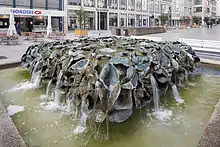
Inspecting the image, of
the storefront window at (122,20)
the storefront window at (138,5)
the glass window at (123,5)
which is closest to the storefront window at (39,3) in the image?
the glass window at (123,5)

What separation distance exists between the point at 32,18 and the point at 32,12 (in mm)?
1261

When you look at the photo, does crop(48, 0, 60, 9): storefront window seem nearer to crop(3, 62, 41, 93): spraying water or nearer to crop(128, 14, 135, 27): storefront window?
crop(128, 14, 135, 27): storefront window

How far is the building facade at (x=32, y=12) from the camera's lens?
29.1 metres

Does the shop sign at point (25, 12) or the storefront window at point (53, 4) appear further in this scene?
the storefront window at point (53, 4)

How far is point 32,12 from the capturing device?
1220 inches

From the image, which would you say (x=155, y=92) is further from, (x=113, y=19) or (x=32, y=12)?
(x=113, y=19)

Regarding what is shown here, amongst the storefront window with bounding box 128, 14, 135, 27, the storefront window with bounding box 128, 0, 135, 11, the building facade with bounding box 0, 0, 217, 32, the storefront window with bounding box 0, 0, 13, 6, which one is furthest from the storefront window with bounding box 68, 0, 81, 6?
the storefront window with bounding box 128, 14, 135, 27

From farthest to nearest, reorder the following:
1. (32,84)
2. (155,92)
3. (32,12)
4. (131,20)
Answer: (131,20) < (32,12) < (32,84) < (155,92)

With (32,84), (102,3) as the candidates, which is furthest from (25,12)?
(32,84)

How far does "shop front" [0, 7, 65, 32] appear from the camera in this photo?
2898 cm

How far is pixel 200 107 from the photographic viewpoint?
245 inches

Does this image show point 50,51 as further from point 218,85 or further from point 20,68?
point 218,85

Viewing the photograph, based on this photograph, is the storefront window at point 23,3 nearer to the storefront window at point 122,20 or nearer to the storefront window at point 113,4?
the storefront window at point 113,4

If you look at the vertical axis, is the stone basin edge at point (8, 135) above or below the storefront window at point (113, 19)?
below
